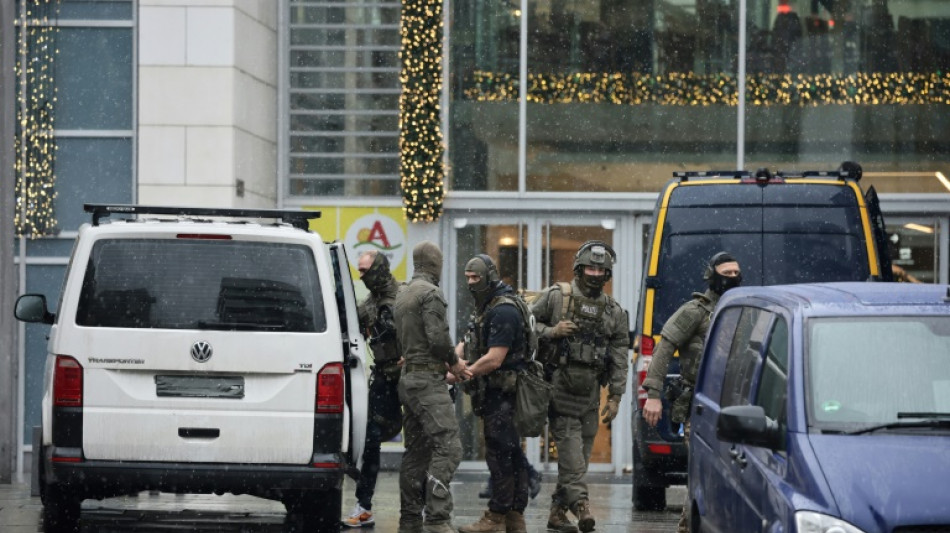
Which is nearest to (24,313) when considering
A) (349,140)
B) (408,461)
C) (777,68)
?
(408,461)

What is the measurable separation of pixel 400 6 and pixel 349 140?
1.46 m

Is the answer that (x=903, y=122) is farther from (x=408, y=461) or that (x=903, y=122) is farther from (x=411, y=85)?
(x=408, y=461)

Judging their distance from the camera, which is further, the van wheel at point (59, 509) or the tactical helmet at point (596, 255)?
the tactical helmet at point (596, 255)

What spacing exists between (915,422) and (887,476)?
1.74 feet

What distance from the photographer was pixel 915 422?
6543 mm

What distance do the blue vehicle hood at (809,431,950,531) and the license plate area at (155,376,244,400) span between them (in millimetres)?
4121

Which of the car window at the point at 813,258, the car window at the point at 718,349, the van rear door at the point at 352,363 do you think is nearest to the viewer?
the car window at the point at 718,349

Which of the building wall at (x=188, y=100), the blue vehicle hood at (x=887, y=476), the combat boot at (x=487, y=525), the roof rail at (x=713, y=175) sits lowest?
the combat boot at (x=487, y=525)

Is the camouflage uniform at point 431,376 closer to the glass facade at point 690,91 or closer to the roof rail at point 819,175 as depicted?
the roof rail at point 819,175

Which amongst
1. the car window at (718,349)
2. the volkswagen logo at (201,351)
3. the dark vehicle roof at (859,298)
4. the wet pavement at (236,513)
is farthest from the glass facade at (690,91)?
the dark vehicle roof at (859,298)

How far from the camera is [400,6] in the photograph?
17.7m

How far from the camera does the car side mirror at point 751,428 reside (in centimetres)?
654

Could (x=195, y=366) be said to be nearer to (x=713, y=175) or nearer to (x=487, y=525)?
(x=487, y=525)

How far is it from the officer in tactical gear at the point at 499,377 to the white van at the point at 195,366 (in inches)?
56.2
